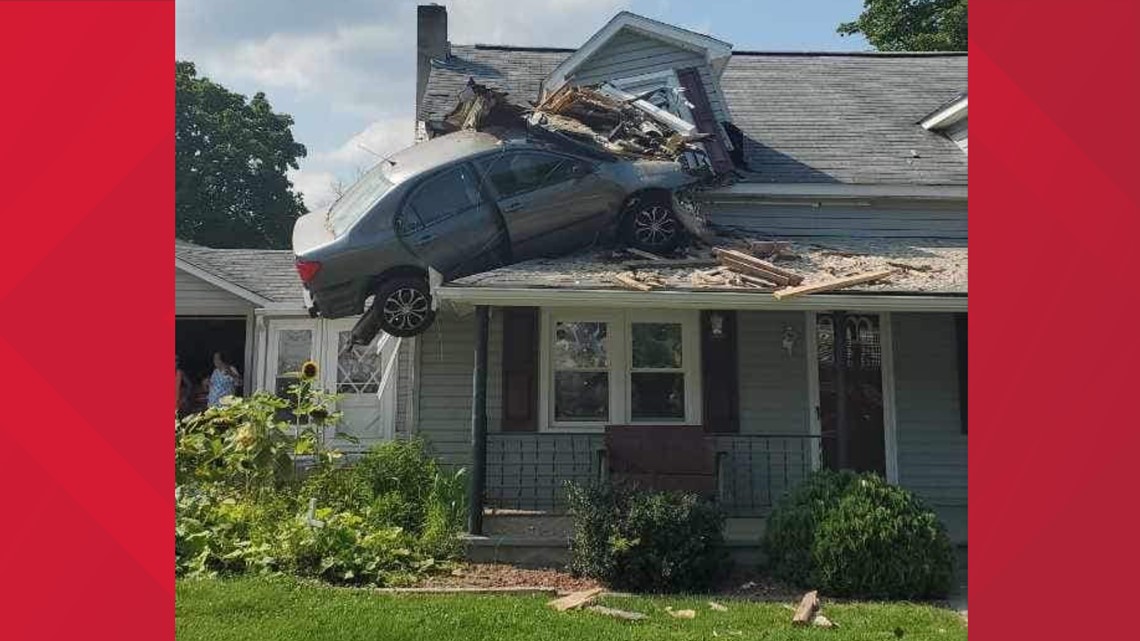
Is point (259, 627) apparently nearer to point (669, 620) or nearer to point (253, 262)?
point (669, 620)

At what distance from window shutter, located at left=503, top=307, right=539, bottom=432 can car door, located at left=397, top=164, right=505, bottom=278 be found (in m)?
0.85

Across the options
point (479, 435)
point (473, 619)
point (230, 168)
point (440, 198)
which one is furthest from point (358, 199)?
point (230, 168)

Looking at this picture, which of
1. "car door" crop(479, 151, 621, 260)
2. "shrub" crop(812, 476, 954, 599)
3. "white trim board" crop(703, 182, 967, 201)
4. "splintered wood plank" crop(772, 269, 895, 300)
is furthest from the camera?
"white trim board" crop(703, 182, 967, 201)

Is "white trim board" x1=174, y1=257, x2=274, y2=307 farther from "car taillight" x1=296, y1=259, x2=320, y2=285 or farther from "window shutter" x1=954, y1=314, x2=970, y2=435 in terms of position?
"window shutter" x1=954, y1=314, x2=970, y2=435

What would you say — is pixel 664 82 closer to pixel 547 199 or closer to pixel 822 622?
pixel 547 199

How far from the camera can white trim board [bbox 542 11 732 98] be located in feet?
39.1

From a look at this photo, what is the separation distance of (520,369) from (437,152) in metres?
2.71

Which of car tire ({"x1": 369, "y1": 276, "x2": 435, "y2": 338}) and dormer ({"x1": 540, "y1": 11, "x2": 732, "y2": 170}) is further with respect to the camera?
dormer ({"x1": 540, "y1": 11, "x2": 732, "y2": 170})

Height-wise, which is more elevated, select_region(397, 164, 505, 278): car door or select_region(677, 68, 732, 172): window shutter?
select_region(677, 68, 732, 172): window shutter

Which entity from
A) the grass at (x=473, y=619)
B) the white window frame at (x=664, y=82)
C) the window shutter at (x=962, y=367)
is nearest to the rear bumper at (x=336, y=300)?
the grass at (x=473, y=619)

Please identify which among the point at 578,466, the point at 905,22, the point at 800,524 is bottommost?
the point at 800,524

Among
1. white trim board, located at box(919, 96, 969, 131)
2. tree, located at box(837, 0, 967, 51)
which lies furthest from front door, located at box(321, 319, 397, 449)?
tree, located at box(837, 0, 967, 51)

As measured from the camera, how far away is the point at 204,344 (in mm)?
16172

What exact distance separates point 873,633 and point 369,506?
15.4 feet
